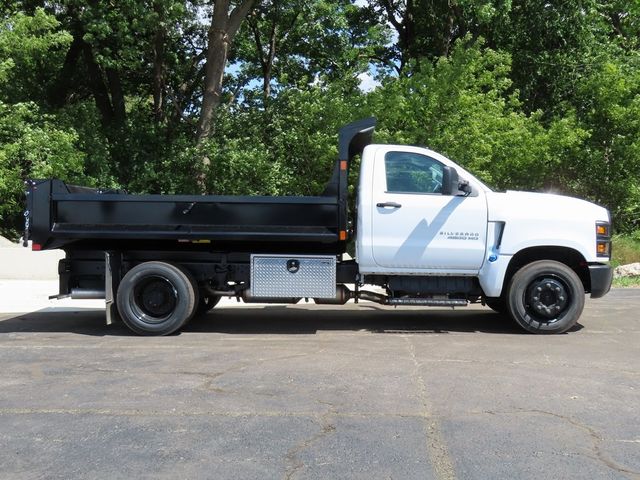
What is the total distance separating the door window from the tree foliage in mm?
7495

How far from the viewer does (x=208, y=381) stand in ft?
19.7

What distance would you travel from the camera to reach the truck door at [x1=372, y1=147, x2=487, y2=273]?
8.06 meters

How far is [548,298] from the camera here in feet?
26.7

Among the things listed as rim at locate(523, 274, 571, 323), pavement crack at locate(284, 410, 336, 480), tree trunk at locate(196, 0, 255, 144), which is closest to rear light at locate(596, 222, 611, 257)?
rim at locate(523, 274, 571, 323)

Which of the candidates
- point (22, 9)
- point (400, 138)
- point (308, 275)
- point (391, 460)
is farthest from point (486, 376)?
point (22, 9)

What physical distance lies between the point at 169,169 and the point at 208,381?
13.2 m

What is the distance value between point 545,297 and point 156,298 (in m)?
5.00

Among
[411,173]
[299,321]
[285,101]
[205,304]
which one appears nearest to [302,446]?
[411,173]

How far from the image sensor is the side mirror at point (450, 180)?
7.95 metres

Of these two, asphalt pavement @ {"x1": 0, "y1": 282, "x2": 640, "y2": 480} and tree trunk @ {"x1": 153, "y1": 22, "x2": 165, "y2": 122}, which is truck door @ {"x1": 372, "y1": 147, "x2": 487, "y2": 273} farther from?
tree trunk @ {"x1": 153, "y1": 22, "x2": 165, "y2": 122}

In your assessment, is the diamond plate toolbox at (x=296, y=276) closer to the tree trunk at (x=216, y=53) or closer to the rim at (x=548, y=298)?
the rim at (x=548, y=298)


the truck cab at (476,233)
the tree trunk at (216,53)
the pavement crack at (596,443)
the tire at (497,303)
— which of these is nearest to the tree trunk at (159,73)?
the tree trunk at (216,53)

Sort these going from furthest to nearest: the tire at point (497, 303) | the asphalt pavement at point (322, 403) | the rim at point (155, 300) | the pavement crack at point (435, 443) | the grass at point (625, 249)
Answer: the grass at point (625, 249), the tire at point (497, 303), the rim at point (155, 300), the asphalt pavement at point (322, 403), the pavement crack at point (435, 443)

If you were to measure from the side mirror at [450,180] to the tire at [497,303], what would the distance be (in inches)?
64.8
